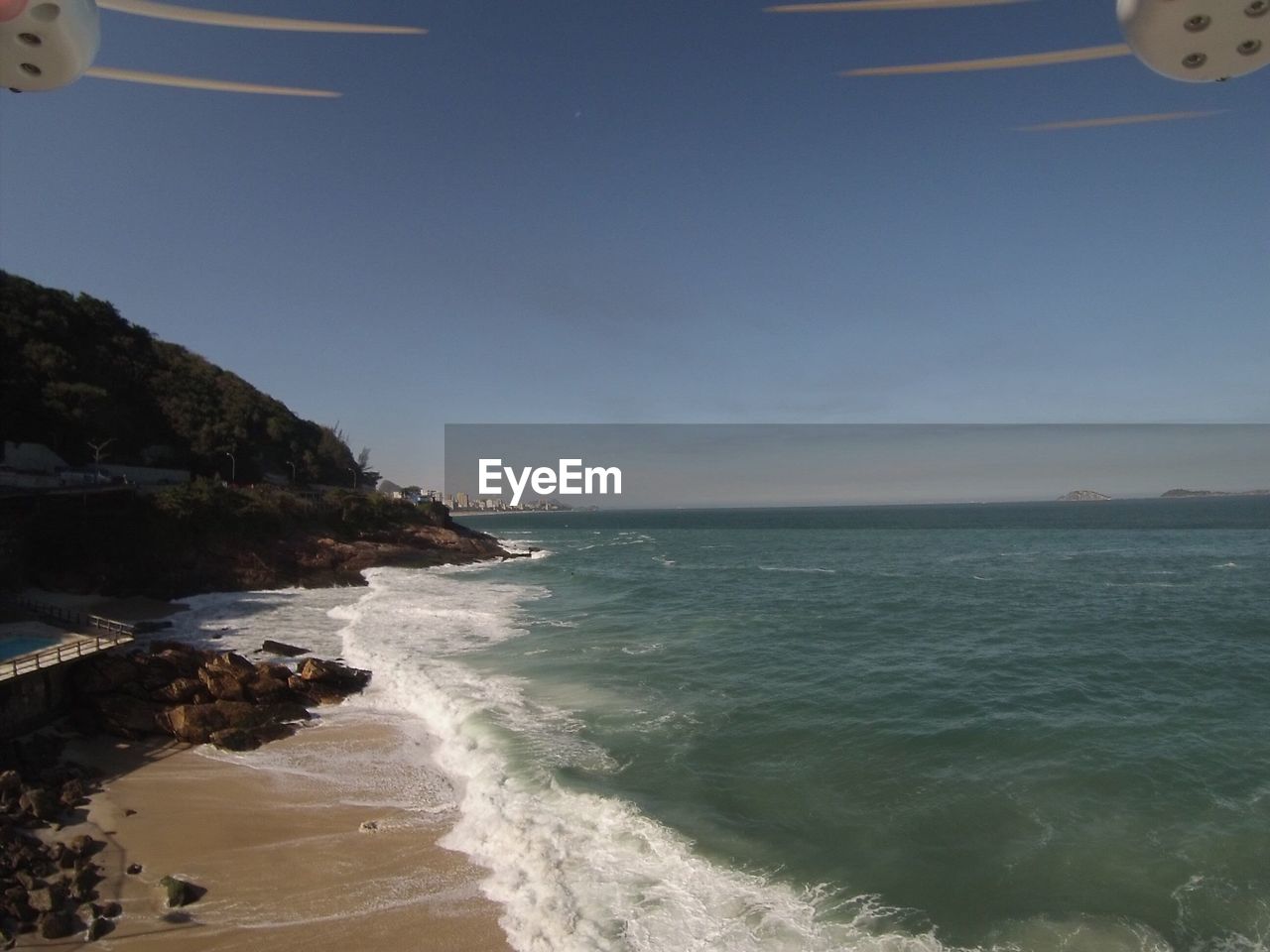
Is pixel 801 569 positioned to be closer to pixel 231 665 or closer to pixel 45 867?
pixel 231 665

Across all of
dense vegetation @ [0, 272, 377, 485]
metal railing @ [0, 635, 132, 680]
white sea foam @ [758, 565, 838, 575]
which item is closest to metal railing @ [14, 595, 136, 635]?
metal railing @ [0, 635, 132, 680]

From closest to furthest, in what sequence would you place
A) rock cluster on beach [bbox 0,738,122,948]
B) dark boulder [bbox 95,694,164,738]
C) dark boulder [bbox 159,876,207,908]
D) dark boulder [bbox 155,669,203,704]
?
rock cluster on beach [bbox 0,738,122,948] → dark boulder [bbox 159,876,207,908] → dark boulder [bbox 95,694,164,738] → dark boulder [bbox 155,669,203,704]

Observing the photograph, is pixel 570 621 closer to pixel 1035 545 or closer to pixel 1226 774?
pixel 1226 774

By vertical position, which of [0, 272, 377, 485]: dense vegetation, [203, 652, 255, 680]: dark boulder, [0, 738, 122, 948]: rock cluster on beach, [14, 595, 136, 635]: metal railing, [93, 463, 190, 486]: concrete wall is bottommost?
[0, 738, 122, 948]: rock cluster on beach

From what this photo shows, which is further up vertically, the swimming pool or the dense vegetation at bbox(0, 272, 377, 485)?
the dense vegetation at bbox(0, 272, 377, 485)

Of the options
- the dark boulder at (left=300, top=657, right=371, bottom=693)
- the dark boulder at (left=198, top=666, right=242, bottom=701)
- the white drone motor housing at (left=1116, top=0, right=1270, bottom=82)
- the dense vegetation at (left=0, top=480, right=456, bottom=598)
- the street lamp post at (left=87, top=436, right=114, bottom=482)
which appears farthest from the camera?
the street lamp post at (left=87, top=436, right=114, bottom=482)

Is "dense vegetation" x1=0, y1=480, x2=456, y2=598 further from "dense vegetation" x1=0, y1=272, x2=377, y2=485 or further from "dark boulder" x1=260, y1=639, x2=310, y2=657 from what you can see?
"dark boulder" x1=260, y1=639, x2=310, y2=657

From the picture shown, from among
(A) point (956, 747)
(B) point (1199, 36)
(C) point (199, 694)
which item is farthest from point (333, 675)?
(B) point (1199, 36)

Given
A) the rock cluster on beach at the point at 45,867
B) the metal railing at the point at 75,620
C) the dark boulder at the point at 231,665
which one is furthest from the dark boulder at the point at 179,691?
the metal railing at the point at 75,620
